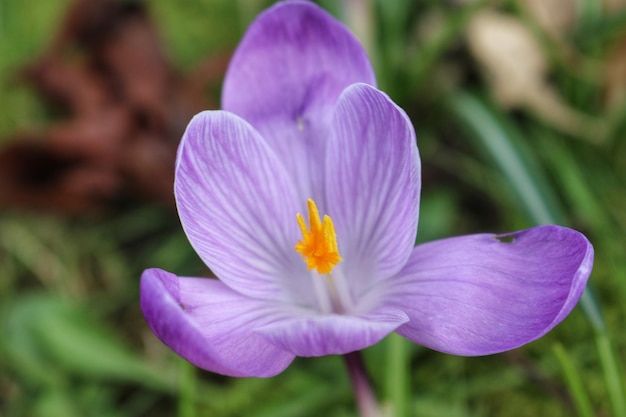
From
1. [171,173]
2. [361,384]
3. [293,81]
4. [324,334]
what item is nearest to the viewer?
[324,334]

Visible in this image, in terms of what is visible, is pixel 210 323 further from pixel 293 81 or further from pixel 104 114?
pixel 104 114

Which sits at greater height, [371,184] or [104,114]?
[371,184]

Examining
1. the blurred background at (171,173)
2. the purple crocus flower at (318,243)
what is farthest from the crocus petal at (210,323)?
the blurred background at (171,173)

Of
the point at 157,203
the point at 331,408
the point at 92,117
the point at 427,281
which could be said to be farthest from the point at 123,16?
the point at 427,281

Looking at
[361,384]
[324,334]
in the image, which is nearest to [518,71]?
[361,384]

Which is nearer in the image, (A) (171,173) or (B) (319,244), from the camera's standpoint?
(B) (319,244)

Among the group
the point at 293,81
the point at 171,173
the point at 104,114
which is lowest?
the point at 171,173

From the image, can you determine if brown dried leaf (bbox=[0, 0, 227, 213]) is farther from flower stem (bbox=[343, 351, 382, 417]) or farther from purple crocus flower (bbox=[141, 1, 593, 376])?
flower stem (bbox=[343, 351, 382, 417])

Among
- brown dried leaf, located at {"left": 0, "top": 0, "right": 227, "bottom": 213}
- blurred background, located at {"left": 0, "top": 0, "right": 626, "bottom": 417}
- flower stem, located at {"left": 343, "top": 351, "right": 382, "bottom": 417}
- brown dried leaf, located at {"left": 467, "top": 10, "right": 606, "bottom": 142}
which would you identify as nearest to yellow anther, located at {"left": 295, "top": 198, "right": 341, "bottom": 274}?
flower stem, located at {"left": 343, "top": 351, "right": 382, "bottom": 417}
